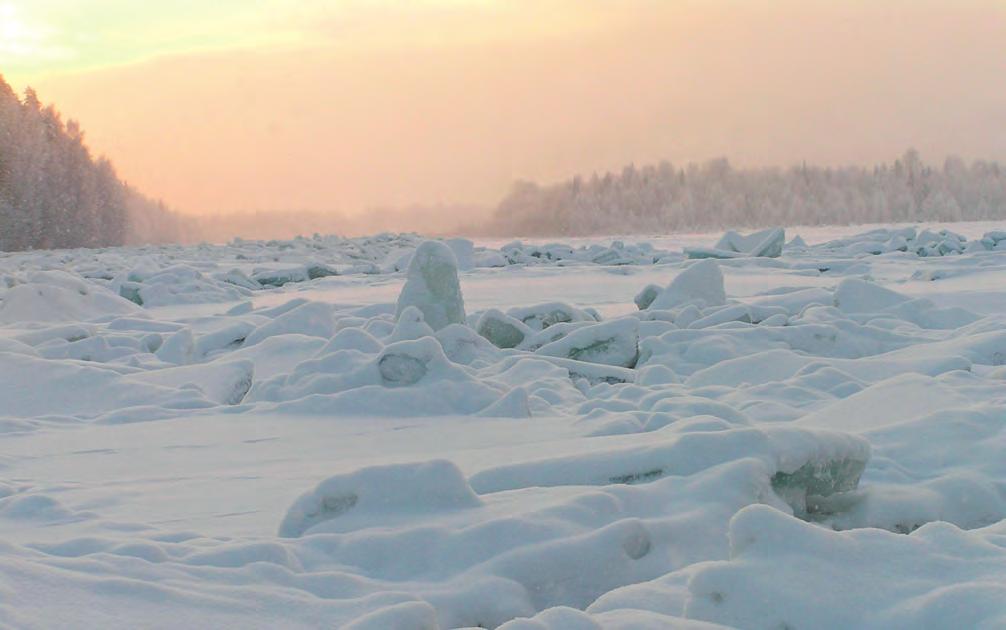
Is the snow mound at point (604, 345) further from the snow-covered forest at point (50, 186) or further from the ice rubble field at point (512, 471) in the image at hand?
the snow-covered forest at point (50, 186)

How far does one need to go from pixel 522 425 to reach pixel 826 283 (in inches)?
341

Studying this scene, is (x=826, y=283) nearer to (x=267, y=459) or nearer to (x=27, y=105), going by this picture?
(x=267, y=459)

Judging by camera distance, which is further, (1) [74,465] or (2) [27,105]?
(2) [27,105]

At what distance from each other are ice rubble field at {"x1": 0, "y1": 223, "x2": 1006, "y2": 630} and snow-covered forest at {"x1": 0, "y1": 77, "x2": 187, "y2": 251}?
3352 centimetres

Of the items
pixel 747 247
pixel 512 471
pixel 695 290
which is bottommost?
pixel 512 471

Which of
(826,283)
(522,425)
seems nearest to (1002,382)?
(522,425)

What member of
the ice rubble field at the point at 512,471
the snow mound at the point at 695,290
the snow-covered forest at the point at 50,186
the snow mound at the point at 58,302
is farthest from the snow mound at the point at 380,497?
the snow-covered forest at the point at 50,186

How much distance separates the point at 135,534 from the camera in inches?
101

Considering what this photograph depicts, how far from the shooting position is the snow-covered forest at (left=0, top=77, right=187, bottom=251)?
3712cm

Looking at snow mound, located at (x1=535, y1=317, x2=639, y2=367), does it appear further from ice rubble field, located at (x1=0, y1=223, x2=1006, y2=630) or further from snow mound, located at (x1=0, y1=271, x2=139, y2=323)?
snow mound, located at (x1=0, y1=271, x2=139, y2=323)

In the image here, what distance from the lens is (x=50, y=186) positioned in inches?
1551

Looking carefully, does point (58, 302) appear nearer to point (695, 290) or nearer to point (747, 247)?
point (695, 290)

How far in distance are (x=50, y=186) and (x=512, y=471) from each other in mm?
41213

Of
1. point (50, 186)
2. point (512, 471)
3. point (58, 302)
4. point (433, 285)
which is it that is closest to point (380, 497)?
point (512, 471)
